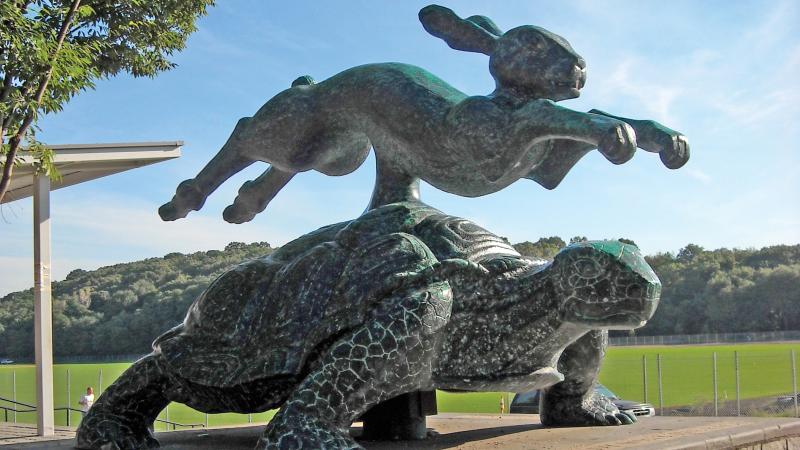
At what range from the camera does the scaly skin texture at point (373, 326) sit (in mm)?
4344

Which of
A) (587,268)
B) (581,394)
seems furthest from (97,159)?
(587,268)

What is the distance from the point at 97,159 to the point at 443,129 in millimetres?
8941

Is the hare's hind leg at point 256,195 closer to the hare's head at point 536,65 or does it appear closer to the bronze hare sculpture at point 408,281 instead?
the bronze hare sculpture at point 408,281

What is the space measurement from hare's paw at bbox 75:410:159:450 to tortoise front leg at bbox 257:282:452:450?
59.9 inches

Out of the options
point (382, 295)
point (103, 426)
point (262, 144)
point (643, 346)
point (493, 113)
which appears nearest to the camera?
point (382, 295)

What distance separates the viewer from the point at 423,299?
4441 mm

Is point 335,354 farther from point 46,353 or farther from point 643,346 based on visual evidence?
point 643,346

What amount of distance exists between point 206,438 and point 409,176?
2.40 m

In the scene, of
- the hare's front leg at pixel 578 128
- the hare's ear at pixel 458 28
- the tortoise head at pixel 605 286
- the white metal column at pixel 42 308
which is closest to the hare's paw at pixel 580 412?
the tortoise head at pixel 605 286

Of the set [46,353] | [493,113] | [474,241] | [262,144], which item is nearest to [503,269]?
[474,241]

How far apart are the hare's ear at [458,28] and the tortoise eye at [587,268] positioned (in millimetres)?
1667

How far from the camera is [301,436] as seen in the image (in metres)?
4.18

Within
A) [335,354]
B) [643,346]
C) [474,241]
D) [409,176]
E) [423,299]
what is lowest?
[643,346]

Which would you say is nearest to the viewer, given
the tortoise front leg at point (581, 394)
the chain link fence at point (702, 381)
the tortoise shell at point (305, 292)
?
the tortoise shell at point (305, 292)
